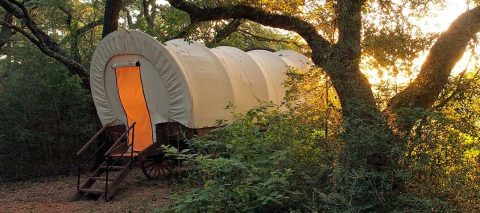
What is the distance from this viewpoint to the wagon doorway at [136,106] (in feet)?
38.2

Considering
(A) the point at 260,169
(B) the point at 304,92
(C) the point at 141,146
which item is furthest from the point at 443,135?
(C) the point at 141,146

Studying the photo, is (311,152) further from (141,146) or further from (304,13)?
(141,146)

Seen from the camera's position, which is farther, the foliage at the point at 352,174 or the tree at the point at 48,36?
the tree at the point at 48,36

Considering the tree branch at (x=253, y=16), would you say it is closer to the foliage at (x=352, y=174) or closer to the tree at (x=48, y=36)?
the foliage at (x=352, y=174)

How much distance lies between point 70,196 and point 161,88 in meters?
3.19

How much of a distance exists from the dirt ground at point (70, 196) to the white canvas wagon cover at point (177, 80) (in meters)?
1.58

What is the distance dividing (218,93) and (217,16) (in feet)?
9.39

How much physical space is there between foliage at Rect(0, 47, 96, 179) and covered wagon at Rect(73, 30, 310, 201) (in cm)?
209

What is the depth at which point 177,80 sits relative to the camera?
1009 centimetres

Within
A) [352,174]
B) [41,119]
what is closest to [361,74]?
[352,174]

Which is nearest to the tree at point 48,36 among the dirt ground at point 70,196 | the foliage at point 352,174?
the dirt ground at point 70,196

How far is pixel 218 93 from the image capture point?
11000 millimetres

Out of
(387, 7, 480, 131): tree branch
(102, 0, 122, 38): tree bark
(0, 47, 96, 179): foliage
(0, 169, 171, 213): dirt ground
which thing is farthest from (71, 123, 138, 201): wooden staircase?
(387, 7, 480, 131): tree branch

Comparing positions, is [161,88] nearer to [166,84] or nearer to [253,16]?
[166,84]
